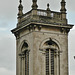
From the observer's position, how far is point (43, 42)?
183 feet

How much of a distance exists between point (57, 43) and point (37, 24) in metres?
3.46

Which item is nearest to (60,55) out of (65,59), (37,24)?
(65,59)

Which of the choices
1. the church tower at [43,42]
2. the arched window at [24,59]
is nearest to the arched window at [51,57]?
the church tower at [43,42]

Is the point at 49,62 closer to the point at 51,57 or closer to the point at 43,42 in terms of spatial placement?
Answer: the point at 51,57

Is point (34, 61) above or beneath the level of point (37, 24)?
beneath

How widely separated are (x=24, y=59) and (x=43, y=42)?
Answer: 12.5 feet

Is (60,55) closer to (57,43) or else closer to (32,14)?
(57,43)

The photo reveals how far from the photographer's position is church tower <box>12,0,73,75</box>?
55.2m

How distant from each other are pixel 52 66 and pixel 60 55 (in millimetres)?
1630

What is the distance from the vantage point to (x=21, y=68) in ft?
191

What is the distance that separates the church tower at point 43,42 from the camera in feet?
181

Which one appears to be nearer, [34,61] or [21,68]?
[34,61]

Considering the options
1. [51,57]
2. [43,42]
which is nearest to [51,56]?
[51,57]

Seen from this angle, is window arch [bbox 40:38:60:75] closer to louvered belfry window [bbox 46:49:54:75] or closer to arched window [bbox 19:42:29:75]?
louvered belfry window [bbox 46:49:54:75]
